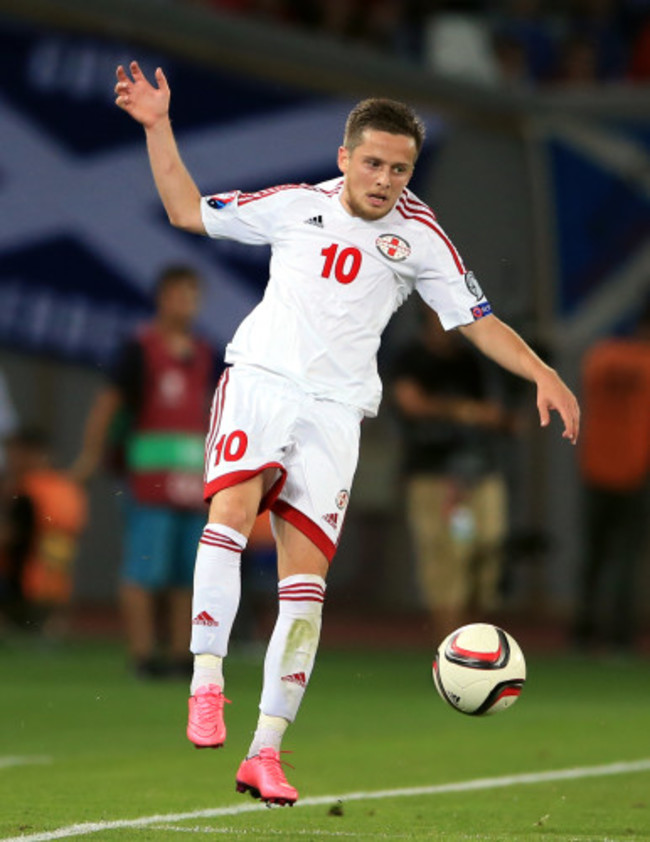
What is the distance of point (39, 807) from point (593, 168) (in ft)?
38.4

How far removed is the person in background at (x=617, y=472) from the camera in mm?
13766

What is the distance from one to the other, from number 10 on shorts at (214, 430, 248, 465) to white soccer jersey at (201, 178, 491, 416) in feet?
0.86

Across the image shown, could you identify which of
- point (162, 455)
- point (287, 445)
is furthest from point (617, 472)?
point (287, 445)

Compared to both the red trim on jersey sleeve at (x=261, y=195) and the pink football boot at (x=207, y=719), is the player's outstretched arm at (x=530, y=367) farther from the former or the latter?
the pink football boot at (x=207, y=719)

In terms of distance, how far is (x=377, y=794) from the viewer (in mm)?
6949

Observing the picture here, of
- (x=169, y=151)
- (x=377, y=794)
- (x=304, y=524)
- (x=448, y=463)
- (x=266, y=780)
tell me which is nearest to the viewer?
(x=266, y=780)

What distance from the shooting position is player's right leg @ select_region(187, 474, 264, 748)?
19.7ft

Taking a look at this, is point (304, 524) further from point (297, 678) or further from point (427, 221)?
point (427, 221)

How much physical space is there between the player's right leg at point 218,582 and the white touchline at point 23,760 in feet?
6.19

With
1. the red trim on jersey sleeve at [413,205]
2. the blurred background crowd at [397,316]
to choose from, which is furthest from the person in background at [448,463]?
the red trim on jersey sleeve at [413,205]

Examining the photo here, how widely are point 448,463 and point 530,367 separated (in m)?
6.34

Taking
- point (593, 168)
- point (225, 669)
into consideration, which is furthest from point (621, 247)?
point (225, 669)

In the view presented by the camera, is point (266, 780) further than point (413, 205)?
No

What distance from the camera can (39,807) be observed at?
6.36 m
